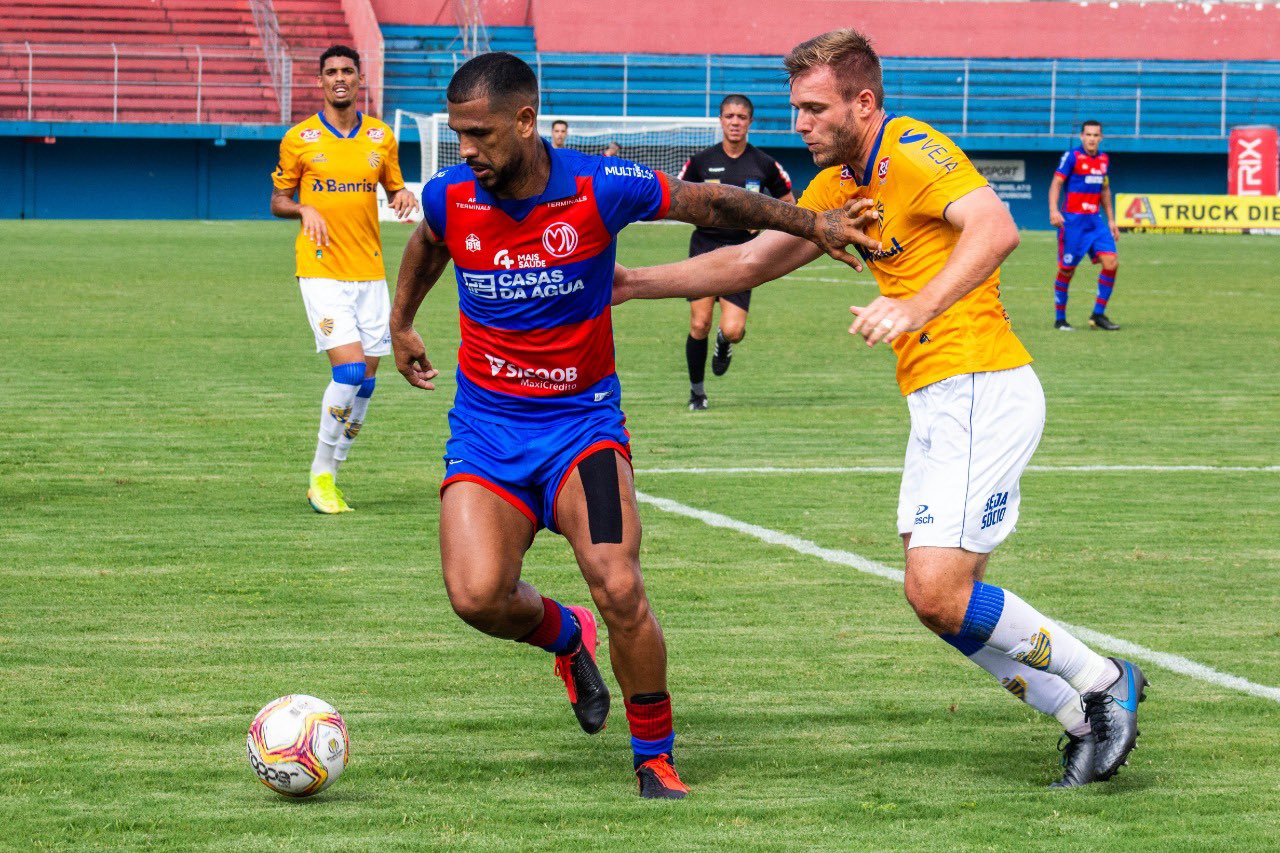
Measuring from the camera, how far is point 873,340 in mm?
4410

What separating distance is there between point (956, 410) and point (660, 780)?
1329 millimetres

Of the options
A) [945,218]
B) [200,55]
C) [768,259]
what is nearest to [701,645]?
[768,259]

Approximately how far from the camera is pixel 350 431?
9695 mm

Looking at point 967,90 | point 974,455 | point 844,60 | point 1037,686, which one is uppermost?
point 967,90

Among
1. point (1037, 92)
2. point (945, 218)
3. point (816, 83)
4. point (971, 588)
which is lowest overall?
point (971, 588)

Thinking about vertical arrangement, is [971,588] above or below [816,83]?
below

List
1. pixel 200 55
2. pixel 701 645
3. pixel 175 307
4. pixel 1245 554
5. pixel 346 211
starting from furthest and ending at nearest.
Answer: pixel 200 55 < pixel 175 307 < pixel 346 211 < pixel 1245 554 < pixel 701 645

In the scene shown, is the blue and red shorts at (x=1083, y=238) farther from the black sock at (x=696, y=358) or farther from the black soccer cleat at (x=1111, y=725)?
the black soccer cleat at (x=1111, y=725)

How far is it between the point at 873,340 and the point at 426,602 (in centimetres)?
333

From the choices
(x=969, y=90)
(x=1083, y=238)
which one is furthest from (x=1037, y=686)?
(x=969, y=90)

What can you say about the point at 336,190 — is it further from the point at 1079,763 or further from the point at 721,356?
the point at 1079,763

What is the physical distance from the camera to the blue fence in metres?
47.6

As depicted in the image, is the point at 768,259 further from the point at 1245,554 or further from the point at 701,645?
the point at 1245,554

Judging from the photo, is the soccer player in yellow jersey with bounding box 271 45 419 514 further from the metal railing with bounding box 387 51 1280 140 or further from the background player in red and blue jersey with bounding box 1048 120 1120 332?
the metal railing with bounding box 387 51 1280 140
